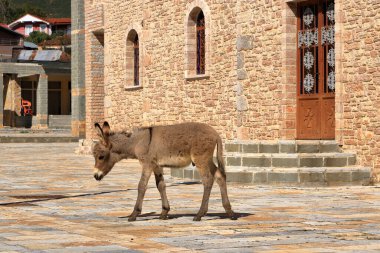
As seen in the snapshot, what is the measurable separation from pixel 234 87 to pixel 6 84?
125 feet

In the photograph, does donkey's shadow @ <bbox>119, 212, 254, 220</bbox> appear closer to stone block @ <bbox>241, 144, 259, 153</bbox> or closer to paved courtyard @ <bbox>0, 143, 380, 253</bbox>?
paved courtyard @ <bbox>0, 143, 380, 253</bbox>

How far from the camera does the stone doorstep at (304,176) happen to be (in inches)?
588

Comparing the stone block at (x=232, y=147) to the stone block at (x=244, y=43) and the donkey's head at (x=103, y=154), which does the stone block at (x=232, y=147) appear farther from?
the donkey's head at (x=103, y=154)

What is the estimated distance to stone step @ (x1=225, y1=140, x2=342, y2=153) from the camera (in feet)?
52.5

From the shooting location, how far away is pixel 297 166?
15383 millimetres

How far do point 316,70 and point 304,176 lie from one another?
323 cm

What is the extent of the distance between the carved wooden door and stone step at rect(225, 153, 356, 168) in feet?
5.21

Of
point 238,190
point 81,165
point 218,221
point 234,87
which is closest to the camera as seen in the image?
point 218,221

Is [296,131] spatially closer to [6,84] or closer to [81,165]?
[81,165]

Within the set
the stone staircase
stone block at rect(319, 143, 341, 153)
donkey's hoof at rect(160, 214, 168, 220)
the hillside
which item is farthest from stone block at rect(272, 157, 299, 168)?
the hillside

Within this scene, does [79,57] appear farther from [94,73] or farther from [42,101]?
[42,101]

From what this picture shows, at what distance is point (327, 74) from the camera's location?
17.1 m

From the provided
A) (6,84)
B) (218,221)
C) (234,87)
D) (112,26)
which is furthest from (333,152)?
(6,84)

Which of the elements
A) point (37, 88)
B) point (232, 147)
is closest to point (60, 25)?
point (37, 88)
